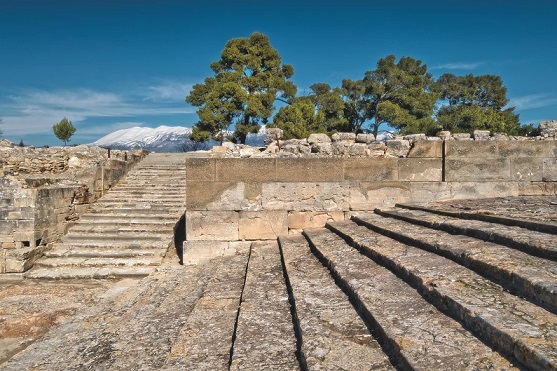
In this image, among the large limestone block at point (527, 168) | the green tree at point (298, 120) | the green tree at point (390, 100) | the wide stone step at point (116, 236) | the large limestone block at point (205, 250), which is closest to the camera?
the large limestone block at point (205, 250)

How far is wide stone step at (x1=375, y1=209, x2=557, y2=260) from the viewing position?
2.58 meters

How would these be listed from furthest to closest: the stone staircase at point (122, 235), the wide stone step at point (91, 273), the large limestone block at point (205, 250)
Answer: the stone staircase at point (122, 235) → the wide stone step at point (91, 273) → the large limestone block at point (205, 250)

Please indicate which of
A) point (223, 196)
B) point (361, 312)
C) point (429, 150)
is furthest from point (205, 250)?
point (429, 150)

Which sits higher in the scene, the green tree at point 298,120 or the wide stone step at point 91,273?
the green tree at point 298,120

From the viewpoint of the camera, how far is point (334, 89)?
34.0 metres

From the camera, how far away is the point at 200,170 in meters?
5.79

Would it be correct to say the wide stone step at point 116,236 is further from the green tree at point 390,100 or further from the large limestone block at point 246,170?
the green tree at point 390,100

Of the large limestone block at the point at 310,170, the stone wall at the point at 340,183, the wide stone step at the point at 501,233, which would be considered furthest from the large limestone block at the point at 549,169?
the large limestone block at the point at 310,170

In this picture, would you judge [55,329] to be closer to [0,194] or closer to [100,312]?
[100,312]

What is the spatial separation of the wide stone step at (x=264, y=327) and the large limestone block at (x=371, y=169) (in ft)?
7.55

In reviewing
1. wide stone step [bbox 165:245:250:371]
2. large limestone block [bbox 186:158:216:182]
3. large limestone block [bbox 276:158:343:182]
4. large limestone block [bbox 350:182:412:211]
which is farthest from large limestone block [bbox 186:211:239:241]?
large limestone block [bbox 350:182:412:211]

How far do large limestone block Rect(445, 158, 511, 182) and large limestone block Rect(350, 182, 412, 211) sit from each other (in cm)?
70

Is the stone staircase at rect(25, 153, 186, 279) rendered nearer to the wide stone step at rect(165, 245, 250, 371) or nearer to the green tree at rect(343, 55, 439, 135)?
the wide stone step at rect(165, 245, 250, 371)

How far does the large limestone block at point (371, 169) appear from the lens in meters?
5.94
